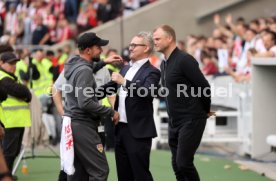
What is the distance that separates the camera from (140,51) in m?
9.57

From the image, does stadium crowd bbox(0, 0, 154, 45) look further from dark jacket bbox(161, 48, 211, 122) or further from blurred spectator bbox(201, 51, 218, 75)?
dark jacket bbox(161, 48, 211, 122)

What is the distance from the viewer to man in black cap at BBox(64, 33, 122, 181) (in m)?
8.69

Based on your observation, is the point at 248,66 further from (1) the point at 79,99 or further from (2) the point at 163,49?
(1) the point at 79,99

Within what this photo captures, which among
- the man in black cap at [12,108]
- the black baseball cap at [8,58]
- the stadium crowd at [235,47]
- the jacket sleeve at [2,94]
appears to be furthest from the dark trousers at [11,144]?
the stadium crowd at [235,47]

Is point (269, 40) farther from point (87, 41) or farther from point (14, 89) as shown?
point (87, 41)

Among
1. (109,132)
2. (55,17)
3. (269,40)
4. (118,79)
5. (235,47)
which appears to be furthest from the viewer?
(55,17)

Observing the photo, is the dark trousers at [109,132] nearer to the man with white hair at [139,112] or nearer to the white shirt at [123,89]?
the white shirt at [123,89]

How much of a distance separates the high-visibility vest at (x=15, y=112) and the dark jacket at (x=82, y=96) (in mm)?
2631

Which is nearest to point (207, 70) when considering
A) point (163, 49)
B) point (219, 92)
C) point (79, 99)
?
point (219, 92)

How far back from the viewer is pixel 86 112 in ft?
28.9

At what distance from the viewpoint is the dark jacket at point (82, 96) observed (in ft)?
28.4

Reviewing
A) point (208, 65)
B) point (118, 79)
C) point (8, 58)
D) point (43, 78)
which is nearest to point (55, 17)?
point (43, 78)

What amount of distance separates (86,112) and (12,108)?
122 inches

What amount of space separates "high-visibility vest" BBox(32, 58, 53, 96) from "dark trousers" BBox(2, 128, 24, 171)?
5.59 m
